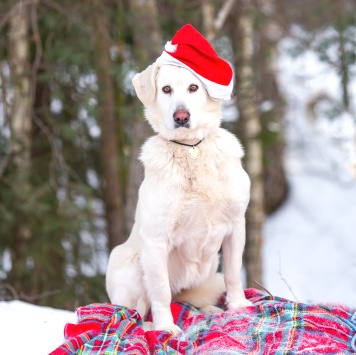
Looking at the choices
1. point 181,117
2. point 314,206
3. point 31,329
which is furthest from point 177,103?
point 314,206

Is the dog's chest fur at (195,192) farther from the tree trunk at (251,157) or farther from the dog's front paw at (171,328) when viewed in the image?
the tree trunk at (251,157)

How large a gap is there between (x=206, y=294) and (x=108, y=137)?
502 centimetres

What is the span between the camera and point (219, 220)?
12.1 feet

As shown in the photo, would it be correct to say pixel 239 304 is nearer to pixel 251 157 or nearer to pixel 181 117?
pixel 181 117

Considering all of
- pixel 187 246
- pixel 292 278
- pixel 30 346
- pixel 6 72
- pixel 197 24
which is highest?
pixel 197 24

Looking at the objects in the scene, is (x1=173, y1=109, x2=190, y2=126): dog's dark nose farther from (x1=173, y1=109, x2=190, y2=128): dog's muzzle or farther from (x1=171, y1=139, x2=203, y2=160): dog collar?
(x1=171, y1=139, x2=203, y2=160): dog collar

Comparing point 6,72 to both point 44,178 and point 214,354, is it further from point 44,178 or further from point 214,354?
point 214,354

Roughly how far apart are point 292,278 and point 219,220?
26.1ft

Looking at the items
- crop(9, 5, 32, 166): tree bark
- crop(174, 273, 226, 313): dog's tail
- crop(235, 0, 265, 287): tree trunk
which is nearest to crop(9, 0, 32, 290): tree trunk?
crop(9, 5, 32, 166): tree bark

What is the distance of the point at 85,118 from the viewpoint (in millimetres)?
9117

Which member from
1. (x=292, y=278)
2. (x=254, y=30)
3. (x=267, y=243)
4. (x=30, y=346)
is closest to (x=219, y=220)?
(x=30, y=346)

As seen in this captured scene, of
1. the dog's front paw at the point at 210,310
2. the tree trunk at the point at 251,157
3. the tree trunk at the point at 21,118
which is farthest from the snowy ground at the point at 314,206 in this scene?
the dog's front paw at the point at 210,310

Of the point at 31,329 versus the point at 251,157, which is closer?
the point at 31,329

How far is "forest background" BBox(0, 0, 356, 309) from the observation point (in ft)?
25.1
